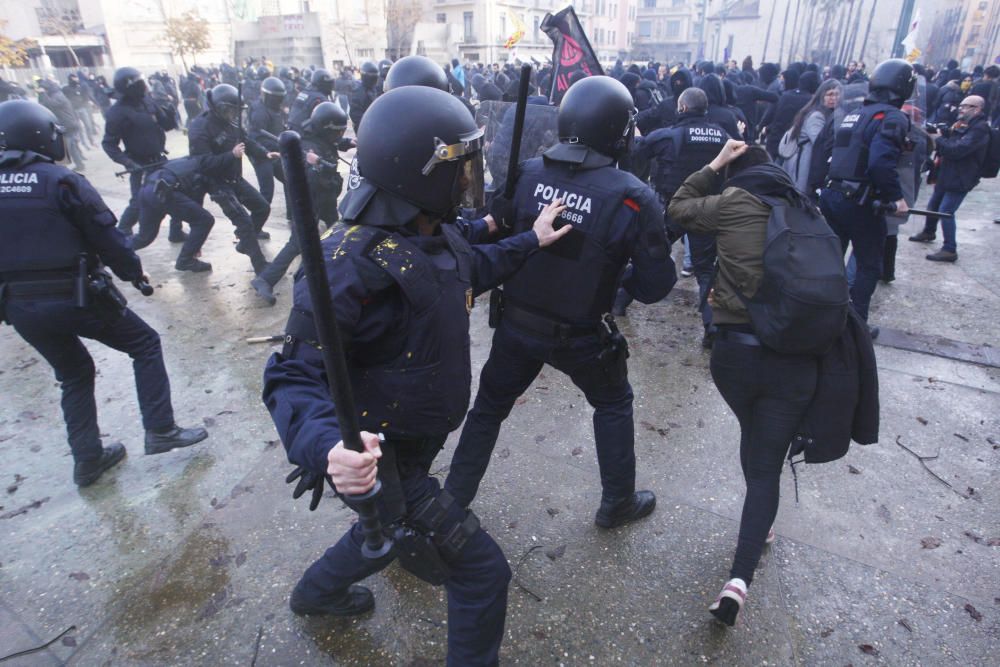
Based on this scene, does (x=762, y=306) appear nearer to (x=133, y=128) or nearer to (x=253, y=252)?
(x=253, y=252)

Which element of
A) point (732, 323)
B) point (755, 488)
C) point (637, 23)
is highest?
point (637, 23)

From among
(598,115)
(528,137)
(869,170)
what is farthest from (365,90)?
(598,115)

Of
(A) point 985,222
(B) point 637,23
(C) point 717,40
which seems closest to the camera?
(A) point 985,222

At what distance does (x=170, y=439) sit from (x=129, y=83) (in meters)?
4.98

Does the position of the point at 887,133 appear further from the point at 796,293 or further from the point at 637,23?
the point at 637,23

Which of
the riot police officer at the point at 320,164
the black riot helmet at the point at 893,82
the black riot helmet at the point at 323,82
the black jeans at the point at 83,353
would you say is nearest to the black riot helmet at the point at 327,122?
the riot police officer at the point at 320,164

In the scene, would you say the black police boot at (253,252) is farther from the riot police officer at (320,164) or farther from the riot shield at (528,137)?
the riot shield at (528,137)

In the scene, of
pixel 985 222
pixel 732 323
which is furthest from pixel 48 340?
pixel 985 222

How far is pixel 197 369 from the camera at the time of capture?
15.2 feet

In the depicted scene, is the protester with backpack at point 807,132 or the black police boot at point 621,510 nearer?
the black police boot at point 621,510

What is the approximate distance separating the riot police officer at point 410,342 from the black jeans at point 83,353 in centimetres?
222

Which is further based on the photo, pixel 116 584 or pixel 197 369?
pixel 197 369

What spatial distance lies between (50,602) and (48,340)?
1371 mm

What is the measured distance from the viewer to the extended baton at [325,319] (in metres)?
1.08
